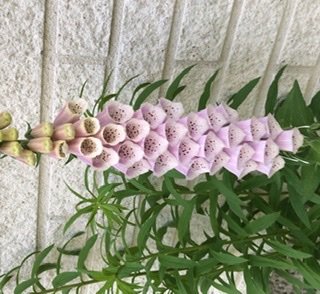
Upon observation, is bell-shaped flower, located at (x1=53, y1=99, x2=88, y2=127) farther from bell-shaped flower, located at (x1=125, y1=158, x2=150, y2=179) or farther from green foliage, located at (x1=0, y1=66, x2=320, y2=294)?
green foliage, located at (x1=0, y1=66, x2=320, y2=294)

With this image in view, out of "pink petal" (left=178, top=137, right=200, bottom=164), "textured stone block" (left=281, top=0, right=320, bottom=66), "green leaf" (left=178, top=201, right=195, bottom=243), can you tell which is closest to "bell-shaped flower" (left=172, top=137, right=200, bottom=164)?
"pink petal" (left=178, top=137, right=200, bottom=164)

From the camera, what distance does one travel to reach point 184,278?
2.86ft

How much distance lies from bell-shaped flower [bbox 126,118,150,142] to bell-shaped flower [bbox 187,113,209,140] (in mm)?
62

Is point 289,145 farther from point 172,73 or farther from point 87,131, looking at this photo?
point 172,73

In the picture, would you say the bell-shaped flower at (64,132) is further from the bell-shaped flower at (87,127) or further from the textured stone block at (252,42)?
the textured stone block at (252,42)

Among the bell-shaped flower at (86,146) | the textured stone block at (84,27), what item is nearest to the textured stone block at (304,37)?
the textured stone block at (84,27)

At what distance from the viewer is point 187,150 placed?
2.04 feet

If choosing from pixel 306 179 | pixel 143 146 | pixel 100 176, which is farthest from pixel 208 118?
pixel 100 176

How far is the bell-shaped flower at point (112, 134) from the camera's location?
1.88ft

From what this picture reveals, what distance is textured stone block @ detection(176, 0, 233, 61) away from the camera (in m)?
0.90

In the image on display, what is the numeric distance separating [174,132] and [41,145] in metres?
0.15

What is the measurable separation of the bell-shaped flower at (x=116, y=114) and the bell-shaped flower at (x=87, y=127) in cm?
2

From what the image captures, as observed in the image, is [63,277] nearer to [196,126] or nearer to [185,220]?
[185,220]

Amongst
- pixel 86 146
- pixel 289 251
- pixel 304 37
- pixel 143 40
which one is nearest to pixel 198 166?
pixel 86 146
